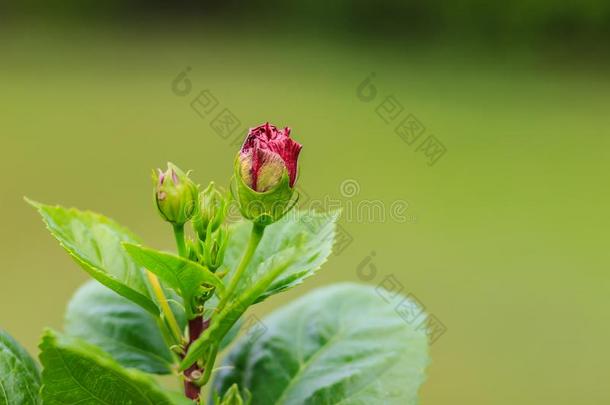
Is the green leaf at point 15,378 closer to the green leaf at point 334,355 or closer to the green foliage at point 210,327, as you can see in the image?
the green foliage at point 210,327

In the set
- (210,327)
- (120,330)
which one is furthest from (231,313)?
(120,330)

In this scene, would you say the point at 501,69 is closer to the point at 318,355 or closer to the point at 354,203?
the point at 354,203

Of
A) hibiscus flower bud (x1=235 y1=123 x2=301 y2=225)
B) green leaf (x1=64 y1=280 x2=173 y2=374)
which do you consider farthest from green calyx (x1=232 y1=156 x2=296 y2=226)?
green leaf (x1=64 y1=280 x2=173 y2=374)

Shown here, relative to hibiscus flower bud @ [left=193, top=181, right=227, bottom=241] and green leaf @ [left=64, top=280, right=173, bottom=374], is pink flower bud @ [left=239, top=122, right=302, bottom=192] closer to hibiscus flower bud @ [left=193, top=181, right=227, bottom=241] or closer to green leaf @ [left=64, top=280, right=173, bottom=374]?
hibiscus flower bud @ [left=193, top=181, right=227, bottom=241]

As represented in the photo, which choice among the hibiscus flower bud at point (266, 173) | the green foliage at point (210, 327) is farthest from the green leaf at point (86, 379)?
the hibiscus flower bud at point (266, 173)

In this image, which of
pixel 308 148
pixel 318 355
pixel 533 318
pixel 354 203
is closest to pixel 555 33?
pixel 308 148

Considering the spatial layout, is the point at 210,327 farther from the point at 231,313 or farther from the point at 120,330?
the point at 120,330
